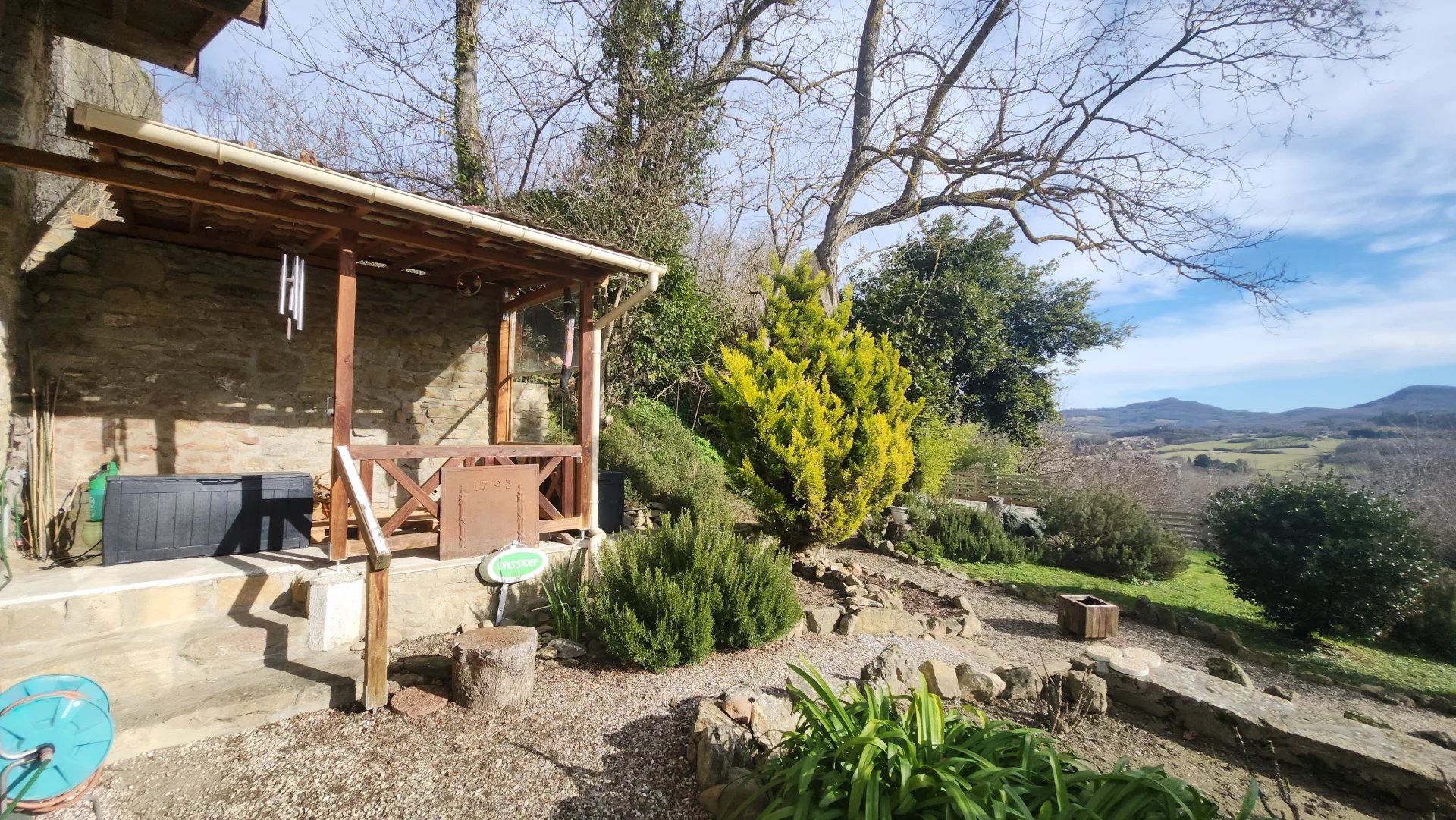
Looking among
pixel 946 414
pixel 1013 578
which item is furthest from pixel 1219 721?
pixel 946 414

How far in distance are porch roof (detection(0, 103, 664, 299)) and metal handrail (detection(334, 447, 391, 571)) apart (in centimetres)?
158

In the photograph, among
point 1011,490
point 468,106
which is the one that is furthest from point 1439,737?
point 468,106

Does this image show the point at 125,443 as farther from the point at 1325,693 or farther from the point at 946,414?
the point at 946,414

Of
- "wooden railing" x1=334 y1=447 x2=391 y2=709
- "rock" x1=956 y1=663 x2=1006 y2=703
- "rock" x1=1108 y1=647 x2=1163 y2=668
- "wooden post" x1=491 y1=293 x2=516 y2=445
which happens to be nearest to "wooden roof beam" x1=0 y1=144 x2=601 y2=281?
"wooden post" x1=491 y1=293 x2=516 y2=445

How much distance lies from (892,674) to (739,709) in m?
1.04

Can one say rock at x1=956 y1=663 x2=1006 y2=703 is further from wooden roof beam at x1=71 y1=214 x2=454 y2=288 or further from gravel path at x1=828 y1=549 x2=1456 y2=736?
wooden roof beam at x1=71 y1=214 x2=454 y2=288

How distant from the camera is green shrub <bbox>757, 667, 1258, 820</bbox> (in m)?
1.82

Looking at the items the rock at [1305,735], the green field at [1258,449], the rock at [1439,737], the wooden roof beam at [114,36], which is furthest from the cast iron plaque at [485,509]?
the green field at [1258,449]

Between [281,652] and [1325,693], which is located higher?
[281,652]

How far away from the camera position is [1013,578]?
7.15 m

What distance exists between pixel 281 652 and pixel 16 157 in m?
3.12

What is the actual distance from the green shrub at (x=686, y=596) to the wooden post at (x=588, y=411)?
1.00 m

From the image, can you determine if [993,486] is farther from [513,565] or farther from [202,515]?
[202,515]

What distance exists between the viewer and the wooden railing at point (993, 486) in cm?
1157
